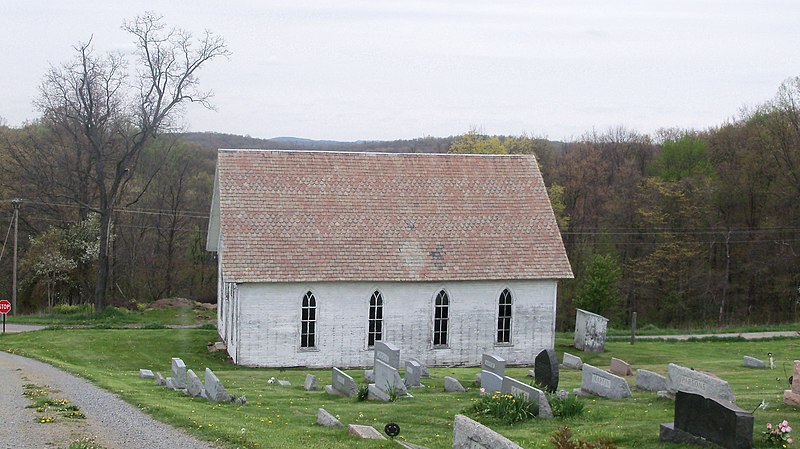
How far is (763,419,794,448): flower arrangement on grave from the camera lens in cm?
1611

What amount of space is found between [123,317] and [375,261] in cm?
1882

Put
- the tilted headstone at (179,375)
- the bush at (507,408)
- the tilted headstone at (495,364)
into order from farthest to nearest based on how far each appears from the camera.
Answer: the tilted headstone at (495,364)
the tilted headstone at (179,375)
the bush at (507,408)

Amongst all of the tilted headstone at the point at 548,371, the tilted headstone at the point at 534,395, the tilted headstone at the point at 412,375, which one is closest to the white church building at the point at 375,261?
Result: the tilted headstone at the point at 412,375

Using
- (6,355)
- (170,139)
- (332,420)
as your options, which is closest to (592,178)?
(170,139)

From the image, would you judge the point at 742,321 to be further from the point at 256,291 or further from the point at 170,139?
the point at 170,139

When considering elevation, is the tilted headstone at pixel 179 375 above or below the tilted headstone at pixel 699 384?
below

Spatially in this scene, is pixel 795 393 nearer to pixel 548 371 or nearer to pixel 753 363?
pixel 548 371

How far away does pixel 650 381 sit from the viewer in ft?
78.3

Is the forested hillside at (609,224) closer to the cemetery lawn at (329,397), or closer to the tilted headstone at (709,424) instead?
the cemetery lawn at (329,397)

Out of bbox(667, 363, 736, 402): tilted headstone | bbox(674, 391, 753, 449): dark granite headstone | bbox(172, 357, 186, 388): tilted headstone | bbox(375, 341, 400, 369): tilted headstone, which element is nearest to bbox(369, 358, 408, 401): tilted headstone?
bbox(375, 341, 400, 369): tilted headstone

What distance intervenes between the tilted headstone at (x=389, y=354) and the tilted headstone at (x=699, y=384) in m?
9.08

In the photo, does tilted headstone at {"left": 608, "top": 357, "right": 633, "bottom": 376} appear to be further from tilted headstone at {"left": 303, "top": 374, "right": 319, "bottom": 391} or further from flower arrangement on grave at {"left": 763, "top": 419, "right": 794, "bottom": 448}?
flower arrangement on grave at {"left": 763, "top": 419, "right": 794, "bottom": 448}

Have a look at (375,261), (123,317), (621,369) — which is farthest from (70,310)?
(621,369)

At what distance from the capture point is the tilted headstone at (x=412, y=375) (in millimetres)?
26312
